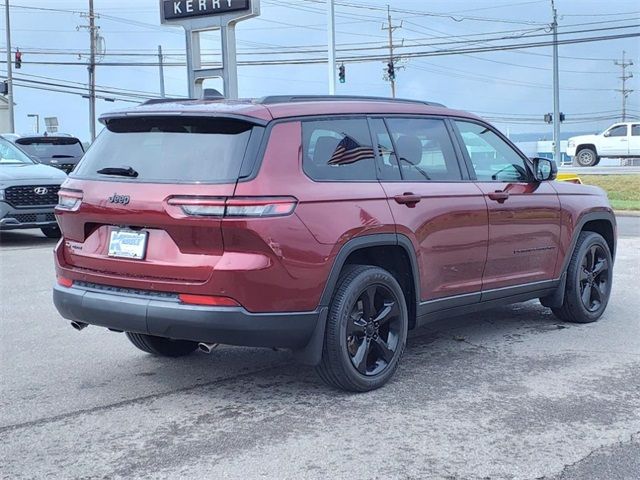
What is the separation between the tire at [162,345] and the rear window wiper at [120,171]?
134 cm

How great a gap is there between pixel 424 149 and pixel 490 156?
2.81 ft

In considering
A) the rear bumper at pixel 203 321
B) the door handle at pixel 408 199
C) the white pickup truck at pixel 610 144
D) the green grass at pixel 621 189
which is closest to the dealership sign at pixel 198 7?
the green grass at pixel 621 189

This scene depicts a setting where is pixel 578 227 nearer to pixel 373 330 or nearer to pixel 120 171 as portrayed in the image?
pixel 373 330

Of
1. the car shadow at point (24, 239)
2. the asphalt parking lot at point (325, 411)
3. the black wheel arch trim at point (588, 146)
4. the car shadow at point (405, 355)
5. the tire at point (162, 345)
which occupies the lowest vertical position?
the asphalt parking lot at point (325, 411)

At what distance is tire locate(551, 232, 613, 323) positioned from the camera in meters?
6.81

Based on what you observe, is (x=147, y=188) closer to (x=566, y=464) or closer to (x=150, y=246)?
(x=150, y=246)

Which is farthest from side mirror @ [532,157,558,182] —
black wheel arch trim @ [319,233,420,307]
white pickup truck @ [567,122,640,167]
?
white pickup truck @ [567,122,640,167]

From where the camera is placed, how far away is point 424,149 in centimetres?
562

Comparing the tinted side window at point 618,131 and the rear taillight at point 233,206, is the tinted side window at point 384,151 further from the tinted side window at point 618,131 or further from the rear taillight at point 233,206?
the tinted side window at point 618,131

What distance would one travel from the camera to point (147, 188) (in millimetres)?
4617

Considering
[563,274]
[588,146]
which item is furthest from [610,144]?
[563,274]

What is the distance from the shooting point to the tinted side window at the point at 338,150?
4.80 m

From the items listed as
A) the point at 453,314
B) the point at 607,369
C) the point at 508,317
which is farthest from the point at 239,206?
the point at 508,317

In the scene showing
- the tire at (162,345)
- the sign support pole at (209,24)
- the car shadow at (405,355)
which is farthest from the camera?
the sign support pole at (209,24)
